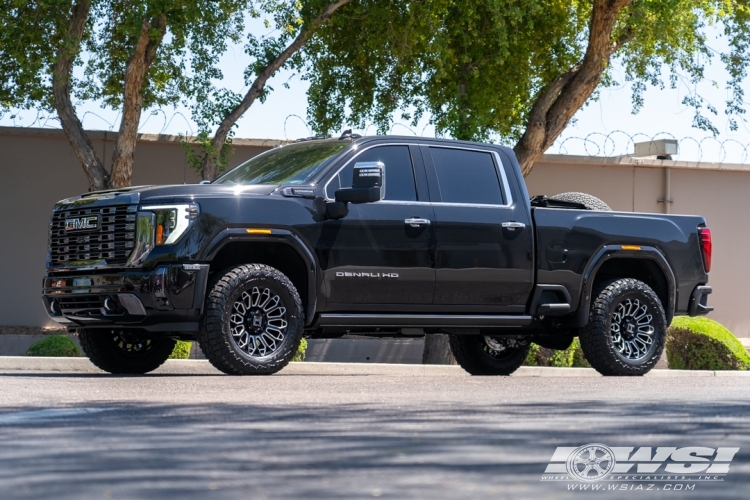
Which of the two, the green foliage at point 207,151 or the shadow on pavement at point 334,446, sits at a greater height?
the green foliage at point 207,151

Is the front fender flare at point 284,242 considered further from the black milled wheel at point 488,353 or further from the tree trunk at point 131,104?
the tree trunk at point 131,104

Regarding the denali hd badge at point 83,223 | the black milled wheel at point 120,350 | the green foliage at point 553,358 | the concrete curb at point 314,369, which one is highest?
the denali hd badge at point 83,223

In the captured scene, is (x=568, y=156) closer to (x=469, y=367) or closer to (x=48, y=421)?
(x=469, y=367)

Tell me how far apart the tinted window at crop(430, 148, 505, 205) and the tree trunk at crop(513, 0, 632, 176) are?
6.31m

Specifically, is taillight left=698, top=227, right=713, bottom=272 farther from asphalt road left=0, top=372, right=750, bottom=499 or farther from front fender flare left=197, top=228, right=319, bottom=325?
front fender flare left=197, top=228, right=319, bottom=325

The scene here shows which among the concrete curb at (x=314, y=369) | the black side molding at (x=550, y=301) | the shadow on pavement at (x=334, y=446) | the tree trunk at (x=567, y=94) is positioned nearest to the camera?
the shadow on pavement at (x=334, y=446)

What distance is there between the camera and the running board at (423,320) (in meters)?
9.76

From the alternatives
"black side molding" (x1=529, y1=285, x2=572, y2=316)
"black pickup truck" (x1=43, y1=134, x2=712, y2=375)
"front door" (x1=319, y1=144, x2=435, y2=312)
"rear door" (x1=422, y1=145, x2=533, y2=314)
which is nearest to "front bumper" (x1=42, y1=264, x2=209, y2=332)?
"black pickup truck" (x1=43, y1=134, x2=712, y2=375)

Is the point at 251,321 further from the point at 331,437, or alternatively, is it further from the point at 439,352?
the point at 439,352

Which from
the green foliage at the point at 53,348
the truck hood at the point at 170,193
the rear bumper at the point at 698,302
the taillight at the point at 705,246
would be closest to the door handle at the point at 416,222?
the truck hood at the point at 170,193

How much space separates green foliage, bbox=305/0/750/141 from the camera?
16.6m

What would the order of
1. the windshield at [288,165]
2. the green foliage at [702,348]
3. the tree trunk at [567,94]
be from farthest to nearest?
1. the tree trunk at [567,94]
2. the green foliage at [702,348]
3. the windshield at [288,165]

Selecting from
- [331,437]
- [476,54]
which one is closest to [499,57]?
[476,54]

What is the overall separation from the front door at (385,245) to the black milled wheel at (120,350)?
195 cm
